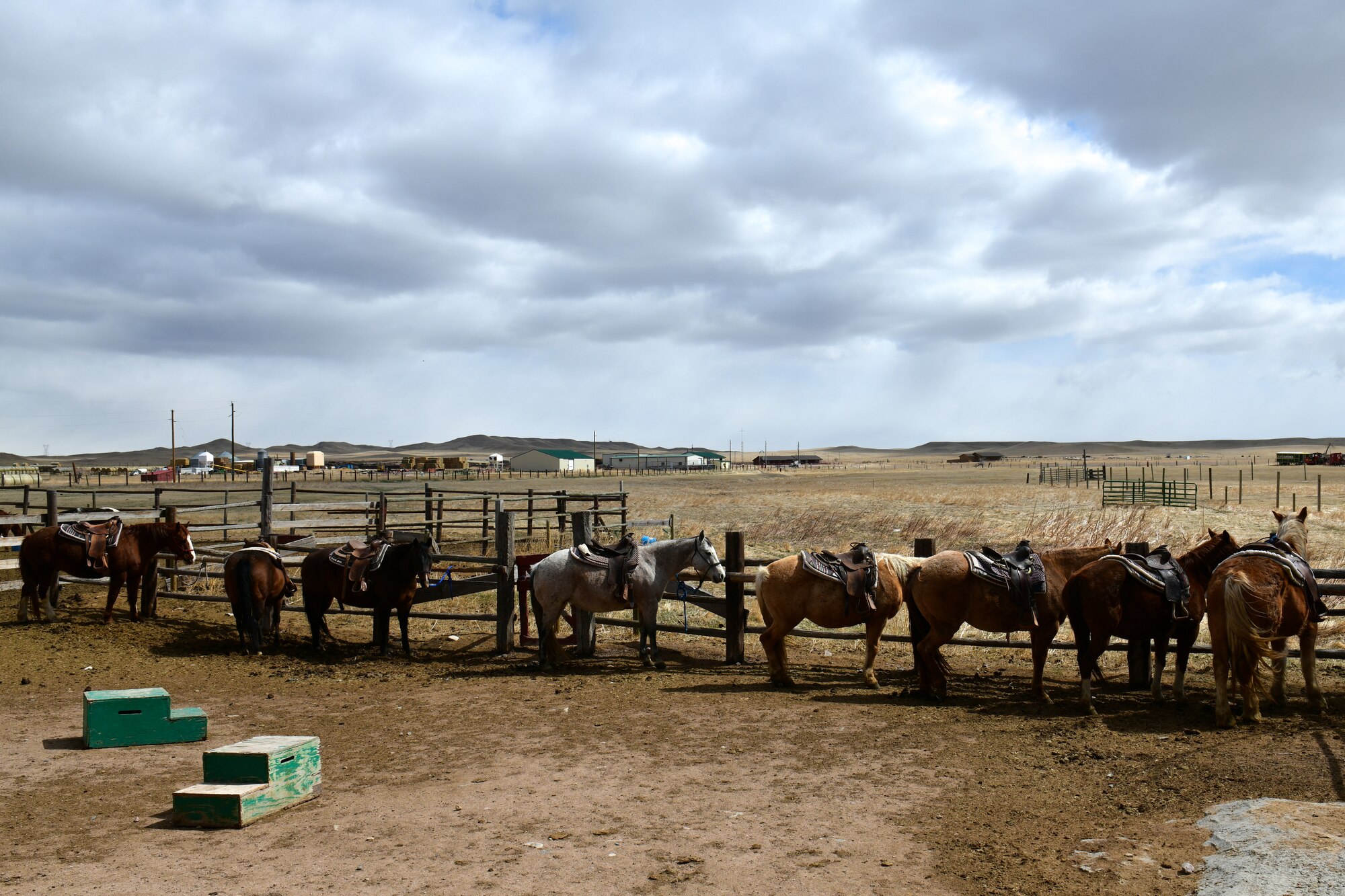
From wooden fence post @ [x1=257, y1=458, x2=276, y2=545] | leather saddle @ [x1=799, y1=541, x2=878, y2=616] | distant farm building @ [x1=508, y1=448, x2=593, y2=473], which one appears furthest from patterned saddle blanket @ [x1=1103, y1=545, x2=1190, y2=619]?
distant farm building @ [x1=508, y1=448, x2=593, y2=473]

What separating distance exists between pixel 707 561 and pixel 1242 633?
503 centimetres

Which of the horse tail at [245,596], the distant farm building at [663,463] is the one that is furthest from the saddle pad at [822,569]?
the distant farm building at [663,463]

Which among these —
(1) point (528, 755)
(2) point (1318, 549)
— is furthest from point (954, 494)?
(1) point (528, 755)

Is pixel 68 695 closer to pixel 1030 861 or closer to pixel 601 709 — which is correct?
pixel 601 709

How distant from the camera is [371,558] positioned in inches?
437

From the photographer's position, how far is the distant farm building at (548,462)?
127750 millimetres

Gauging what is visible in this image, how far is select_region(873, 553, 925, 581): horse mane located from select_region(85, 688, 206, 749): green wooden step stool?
6.35 m

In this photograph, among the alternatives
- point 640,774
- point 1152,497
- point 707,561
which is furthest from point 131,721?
point 1152,497

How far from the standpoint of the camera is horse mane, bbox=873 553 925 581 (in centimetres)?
910

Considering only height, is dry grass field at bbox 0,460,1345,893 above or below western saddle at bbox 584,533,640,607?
below

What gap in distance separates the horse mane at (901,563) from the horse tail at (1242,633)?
8.64ft

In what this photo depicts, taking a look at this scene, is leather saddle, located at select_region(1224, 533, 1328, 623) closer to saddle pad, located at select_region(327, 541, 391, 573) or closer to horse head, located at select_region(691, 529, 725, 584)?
horse head, located at select_region(691, 529, 725, 584)

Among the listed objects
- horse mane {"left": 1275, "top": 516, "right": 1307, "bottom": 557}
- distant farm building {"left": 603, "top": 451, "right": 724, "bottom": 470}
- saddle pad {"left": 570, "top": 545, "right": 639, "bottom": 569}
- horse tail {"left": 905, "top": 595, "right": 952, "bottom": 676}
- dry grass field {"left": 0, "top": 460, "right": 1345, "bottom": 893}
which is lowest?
dry grass field {"left": 0, "top": 460, "right": 1345, "bottom": 893}

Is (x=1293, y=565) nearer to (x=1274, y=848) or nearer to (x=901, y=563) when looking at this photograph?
(x=901, y=563)
